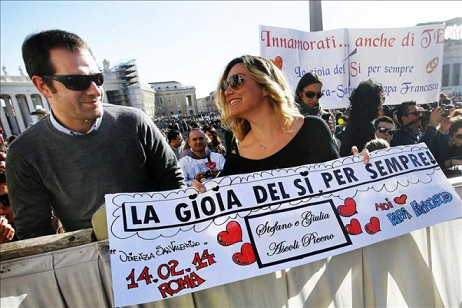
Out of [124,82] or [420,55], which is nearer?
[420,55]

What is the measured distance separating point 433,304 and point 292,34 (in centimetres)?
289

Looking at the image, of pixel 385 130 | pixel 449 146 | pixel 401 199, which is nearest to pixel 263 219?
pixel 401 199

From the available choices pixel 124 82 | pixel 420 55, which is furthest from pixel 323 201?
pixel 124 82

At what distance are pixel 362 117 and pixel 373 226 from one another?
6.26 feet

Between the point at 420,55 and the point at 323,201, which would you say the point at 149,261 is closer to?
the point at 323,201

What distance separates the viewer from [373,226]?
1.08 meters

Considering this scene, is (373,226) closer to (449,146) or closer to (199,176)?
(199,176)

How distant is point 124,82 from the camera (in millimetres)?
68125

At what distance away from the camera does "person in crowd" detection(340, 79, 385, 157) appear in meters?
2.56

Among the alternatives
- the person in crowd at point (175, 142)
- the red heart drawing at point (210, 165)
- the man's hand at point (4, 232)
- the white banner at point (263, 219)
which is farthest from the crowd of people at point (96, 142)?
the person in crowd at point (175, 142)

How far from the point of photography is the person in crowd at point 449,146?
9.82ft

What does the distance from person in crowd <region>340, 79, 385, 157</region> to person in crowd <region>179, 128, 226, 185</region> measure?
1.60 meters

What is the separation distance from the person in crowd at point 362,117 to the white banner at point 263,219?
4.31 feet

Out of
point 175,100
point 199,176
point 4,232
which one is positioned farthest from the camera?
point 175,100
